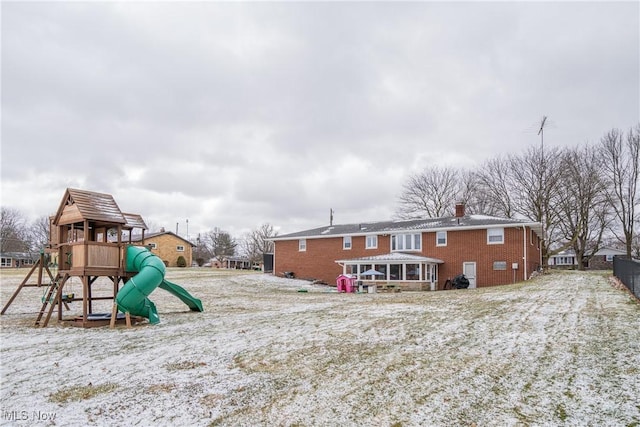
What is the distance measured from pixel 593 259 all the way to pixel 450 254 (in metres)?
43.5

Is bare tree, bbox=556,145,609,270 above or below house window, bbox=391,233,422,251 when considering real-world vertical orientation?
above

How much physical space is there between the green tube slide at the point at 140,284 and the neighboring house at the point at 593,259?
186ft

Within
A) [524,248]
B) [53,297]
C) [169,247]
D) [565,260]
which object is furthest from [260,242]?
[53,297]

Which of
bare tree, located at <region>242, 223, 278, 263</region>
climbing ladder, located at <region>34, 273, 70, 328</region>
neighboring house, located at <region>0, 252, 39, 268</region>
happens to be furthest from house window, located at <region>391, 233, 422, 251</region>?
neighboring house, located at <region>0, 252, 39, 268</region>

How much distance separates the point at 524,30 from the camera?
1586cm

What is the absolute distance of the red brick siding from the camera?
28.0 meters

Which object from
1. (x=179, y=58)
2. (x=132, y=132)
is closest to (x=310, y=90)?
(x=179, y=58)

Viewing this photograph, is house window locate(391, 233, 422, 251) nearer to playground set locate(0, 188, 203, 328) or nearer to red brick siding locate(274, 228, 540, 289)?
red brick siding locate(274, 228, 540, 289)

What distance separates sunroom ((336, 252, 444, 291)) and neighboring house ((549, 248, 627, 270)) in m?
36.5

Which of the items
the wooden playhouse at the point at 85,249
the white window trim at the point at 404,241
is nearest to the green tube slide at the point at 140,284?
the wooden playhouse at the point at 85,249

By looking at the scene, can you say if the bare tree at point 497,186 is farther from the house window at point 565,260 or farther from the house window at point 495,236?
the house window at point 565,260

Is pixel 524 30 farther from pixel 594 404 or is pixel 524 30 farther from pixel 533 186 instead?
pixel 533 186

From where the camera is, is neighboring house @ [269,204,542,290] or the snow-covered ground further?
neighboring house @ [269,204,542,290]

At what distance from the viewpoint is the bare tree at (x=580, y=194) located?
3966 cm
